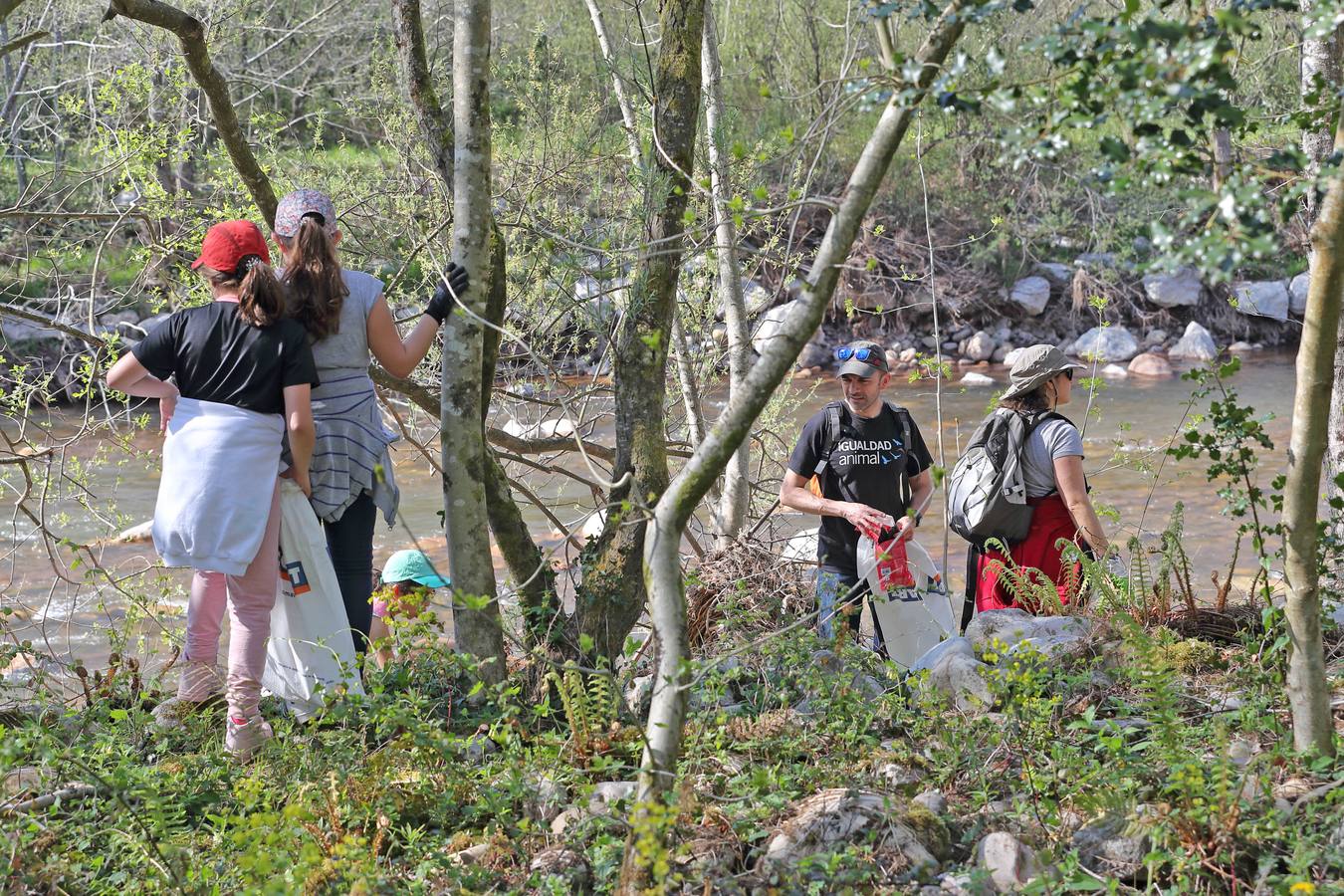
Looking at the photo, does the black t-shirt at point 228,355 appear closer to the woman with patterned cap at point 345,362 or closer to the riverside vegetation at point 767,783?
the woman with patterned cap at point 345,362

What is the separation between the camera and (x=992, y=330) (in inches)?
752

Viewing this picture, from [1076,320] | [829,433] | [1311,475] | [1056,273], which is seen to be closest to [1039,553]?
[829,433]

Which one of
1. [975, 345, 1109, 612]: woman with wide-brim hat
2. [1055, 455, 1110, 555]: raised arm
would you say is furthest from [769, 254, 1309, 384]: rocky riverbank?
[1055, 455, 1110, 555]: raised arm

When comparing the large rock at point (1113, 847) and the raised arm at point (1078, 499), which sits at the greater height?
the raised arm at point (1078, 499)

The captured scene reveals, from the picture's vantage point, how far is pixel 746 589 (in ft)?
16.7

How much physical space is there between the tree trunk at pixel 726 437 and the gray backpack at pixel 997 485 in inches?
95.9

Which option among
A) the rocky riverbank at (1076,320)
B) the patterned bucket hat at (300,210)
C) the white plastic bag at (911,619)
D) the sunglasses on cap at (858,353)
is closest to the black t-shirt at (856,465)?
the white plastic bag at (911,619)

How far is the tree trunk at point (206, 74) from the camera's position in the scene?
377 centimetres

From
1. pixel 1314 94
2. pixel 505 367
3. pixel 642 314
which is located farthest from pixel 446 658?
pixel 505 367

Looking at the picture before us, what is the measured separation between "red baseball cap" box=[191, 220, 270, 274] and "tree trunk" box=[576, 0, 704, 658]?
1.20 metres

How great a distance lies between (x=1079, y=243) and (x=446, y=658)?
58.8 ft

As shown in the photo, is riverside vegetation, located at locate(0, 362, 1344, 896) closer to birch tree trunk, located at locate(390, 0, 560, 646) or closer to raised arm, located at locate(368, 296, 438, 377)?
birch tree trunk, located at locate(390, 0, 560, 646)

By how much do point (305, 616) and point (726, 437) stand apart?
196cm

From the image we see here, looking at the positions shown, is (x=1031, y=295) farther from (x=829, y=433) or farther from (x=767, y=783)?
(x=767, y=783)
